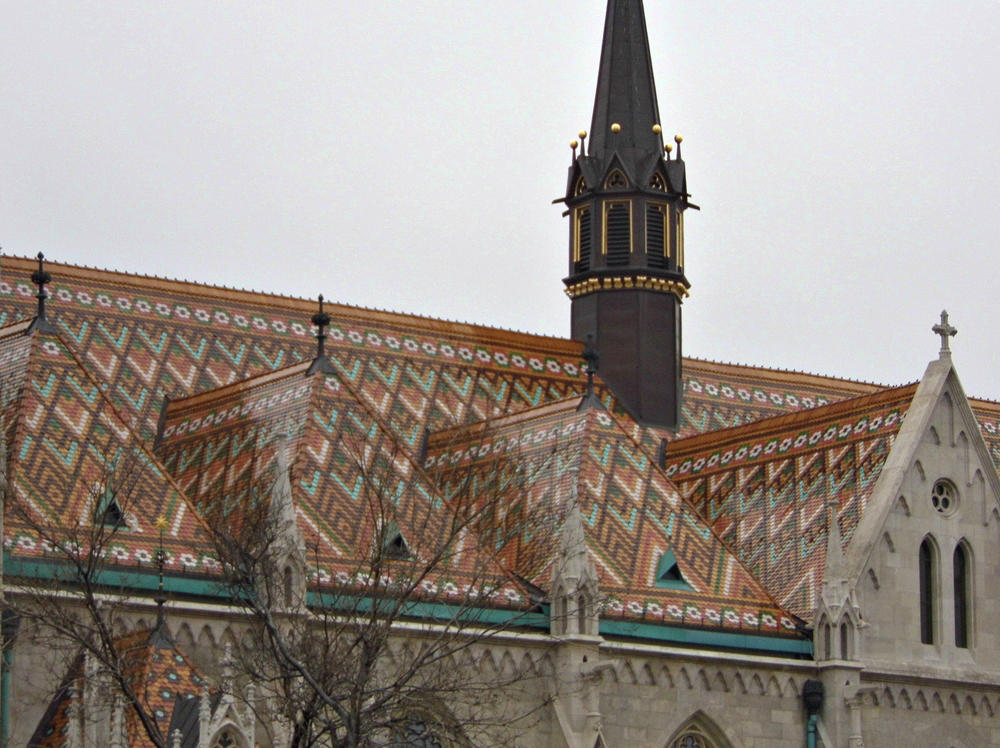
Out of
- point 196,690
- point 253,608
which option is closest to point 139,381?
point 196,690

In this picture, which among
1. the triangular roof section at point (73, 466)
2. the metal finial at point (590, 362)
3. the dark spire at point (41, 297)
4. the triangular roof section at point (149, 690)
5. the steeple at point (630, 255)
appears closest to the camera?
the triangular roof section at point (149, 690)

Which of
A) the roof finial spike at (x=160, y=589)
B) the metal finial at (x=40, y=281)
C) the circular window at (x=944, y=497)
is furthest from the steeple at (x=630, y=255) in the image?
the roof finial spike at (x=160, y=589)

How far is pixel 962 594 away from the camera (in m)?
48.0

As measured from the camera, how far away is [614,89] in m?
55.6

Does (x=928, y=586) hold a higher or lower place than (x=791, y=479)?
lower

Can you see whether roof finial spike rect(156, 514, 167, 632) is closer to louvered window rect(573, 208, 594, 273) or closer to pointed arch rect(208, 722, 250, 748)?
pointed arch rect(208, 722, 250, 748)

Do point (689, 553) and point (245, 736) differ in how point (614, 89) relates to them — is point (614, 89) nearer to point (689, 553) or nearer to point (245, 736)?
point (689, 553)

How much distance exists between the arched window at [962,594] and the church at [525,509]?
64 millimetres

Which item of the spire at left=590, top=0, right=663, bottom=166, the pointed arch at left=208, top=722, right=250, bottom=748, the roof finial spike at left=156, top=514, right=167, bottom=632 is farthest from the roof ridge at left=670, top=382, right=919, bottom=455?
the pointed arch at left=208, top=722, right=250, bottom=748

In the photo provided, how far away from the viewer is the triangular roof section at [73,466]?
126 ft

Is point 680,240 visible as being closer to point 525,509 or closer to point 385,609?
point 525,509

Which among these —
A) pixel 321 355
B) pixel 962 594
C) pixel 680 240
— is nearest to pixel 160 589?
pixel 321 355

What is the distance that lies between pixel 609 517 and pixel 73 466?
1038 cm

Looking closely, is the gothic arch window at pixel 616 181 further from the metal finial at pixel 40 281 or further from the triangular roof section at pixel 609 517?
the metal finial at pixel 40 281
